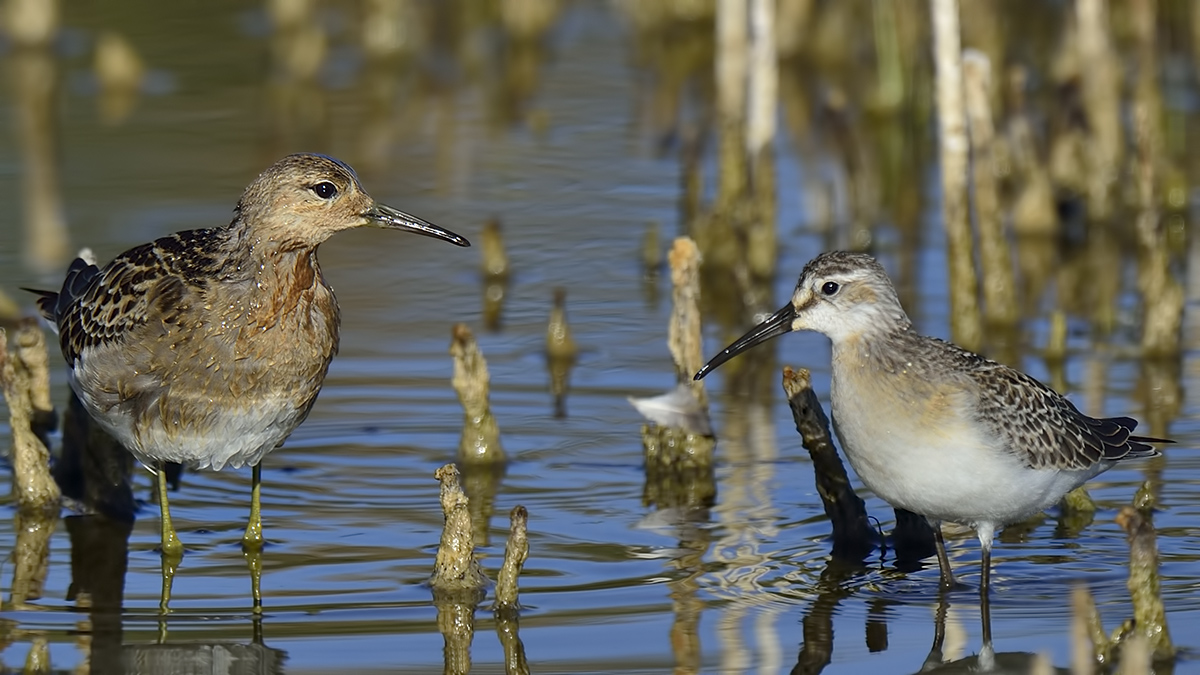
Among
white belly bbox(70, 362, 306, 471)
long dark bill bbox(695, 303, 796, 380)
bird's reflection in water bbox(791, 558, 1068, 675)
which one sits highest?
long dark bill bbox(695, 303, 796, 380)

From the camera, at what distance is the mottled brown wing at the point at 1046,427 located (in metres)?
7.67

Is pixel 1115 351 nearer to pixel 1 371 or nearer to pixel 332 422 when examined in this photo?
Answer: pixel 332 422

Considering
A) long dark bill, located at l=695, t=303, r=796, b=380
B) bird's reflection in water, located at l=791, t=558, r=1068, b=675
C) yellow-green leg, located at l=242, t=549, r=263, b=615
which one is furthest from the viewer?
long dark bill, located at l=695, t=303, r=796, b=380

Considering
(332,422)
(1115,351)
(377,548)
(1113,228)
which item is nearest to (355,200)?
(377,548)

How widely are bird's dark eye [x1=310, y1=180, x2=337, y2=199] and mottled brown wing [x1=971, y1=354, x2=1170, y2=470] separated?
2870 millimetres

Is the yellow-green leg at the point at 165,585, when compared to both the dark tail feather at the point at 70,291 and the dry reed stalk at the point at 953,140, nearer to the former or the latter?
the dark tail feather at the point at 70,291

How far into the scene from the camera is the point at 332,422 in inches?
411

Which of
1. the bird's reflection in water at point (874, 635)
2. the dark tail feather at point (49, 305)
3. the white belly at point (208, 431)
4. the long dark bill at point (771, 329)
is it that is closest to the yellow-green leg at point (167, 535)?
the white belly at point (208, 431)

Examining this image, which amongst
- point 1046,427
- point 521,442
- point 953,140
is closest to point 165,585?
point 521,442

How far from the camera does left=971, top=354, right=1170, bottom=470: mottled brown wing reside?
7672 millimetres

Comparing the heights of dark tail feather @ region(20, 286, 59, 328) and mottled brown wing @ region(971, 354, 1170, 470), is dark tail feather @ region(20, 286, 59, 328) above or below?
above

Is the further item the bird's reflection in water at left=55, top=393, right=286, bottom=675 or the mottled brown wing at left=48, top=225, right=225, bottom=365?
the mottled brown wing at left=48, top=225, right=225, bottom=365

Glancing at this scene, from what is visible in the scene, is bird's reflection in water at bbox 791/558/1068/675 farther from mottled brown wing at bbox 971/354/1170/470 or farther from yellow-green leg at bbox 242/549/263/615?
yellow-green leg at bbox 242/549/263/615

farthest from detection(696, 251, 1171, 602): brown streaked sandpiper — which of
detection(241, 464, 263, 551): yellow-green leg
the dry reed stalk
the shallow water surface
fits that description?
the dry reed stalk
